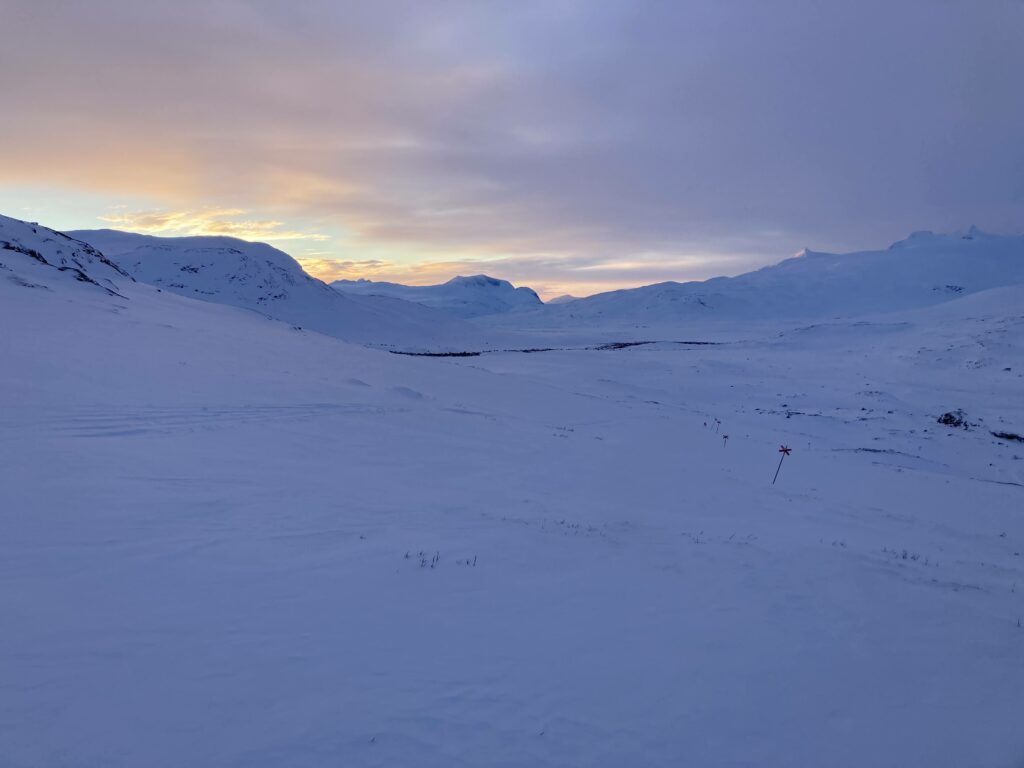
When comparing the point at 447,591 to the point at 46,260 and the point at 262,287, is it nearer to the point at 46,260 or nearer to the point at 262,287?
the point at 46,260

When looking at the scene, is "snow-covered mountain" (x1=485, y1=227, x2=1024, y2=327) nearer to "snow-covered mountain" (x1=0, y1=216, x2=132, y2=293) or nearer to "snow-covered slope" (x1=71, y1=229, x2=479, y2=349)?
"snow-covered slope" (x1=71, y1=229, x2=479, y2=349)

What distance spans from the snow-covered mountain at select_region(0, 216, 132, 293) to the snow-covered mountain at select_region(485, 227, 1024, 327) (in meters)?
114

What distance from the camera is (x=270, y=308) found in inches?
3391

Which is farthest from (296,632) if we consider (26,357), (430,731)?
(26,357)

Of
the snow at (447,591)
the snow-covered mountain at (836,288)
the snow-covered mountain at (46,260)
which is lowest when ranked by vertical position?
the snow at (447,591)

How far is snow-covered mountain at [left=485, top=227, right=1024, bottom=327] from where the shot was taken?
149 metres

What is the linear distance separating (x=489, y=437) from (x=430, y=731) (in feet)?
45.0

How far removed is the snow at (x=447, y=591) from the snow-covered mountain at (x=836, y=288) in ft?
421

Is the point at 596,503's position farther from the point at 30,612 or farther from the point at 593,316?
the point at 593,316

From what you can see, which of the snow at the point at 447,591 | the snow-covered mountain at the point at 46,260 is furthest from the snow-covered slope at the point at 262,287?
the snow at the point at 447,591

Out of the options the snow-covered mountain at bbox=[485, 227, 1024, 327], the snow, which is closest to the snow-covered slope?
the snow-covered mountain at bbox=[485, 227, 1024, 327]

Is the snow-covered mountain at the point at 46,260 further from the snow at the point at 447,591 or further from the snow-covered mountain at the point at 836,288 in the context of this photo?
the snow-covered mountain at the point at 836,288

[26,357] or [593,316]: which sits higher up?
[593,316]

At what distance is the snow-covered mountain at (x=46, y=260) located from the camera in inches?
1074
